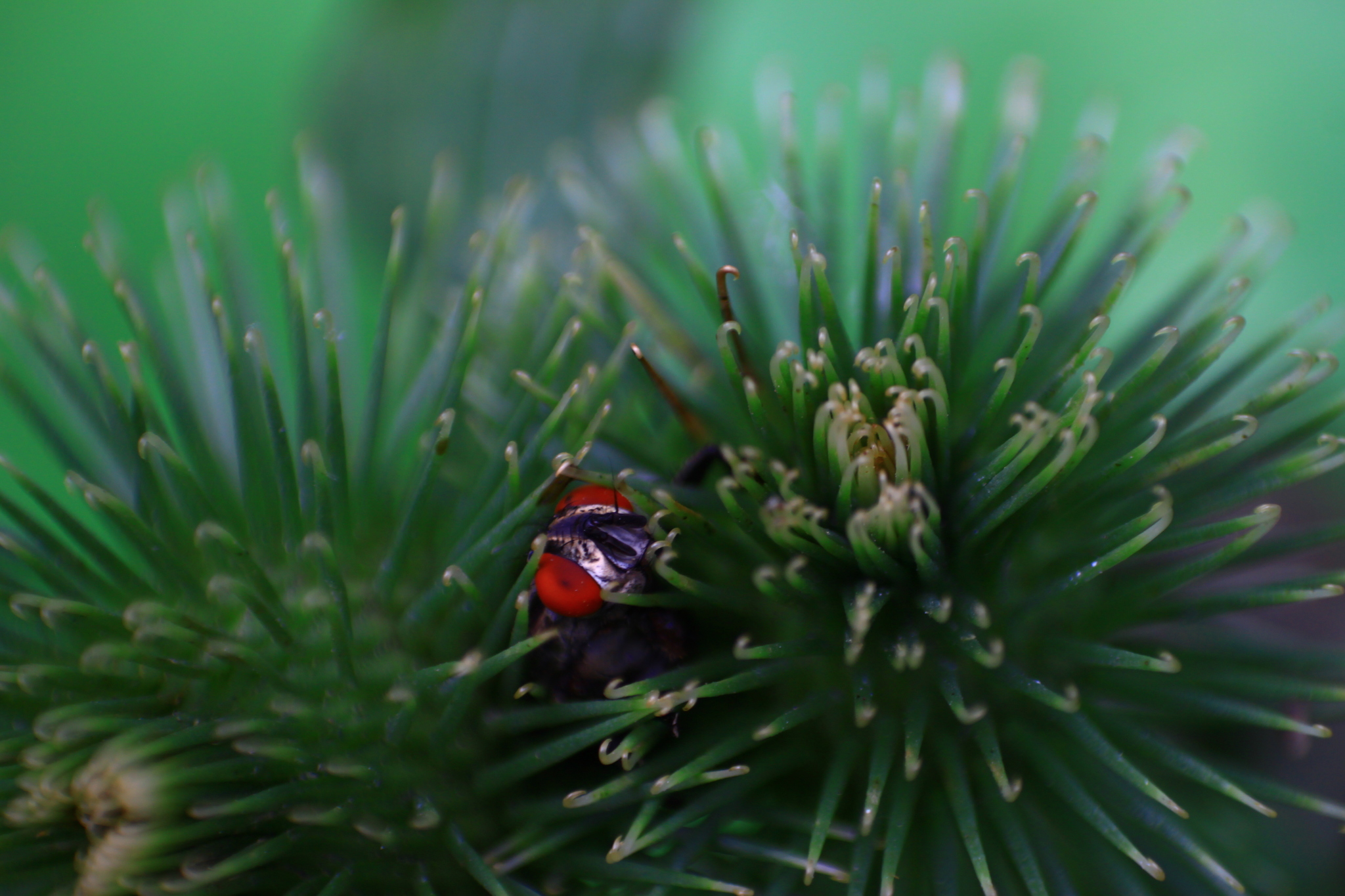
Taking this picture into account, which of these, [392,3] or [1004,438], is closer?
[1004,438]

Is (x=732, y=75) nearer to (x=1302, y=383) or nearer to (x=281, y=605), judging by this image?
(x=1302, y=383)

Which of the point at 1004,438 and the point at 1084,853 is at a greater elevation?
the point at 1004,438

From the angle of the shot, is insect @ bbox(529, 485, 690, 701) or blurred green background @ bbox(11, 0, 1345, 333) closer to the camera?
insect @ bbox(529, 485, 690, 701)

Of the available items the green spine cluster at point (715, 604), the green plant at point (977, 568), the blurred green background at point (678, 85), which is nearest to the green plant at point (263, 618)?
the green spine cluster at point (715, 604)

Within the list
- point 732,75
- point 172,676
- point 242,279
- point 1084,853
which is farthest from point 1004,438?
point 732,75

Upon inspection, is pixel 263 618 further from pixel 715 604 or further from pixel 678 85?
pixel 678 85

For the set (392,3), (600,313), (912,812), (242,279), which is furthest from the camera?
(392,3)

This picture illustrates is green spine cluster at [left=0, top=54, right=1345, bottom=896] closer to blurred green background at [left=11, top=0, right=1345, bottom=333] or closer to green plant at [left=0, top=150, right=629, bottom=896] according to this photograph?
green plant at [left=0, top=150, right=629, bottom=896]

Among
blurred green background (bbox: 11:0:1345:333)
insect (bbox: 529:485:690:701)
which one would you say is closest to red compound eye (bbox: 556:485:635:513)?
insect (bbox: 529:485:690:701)
